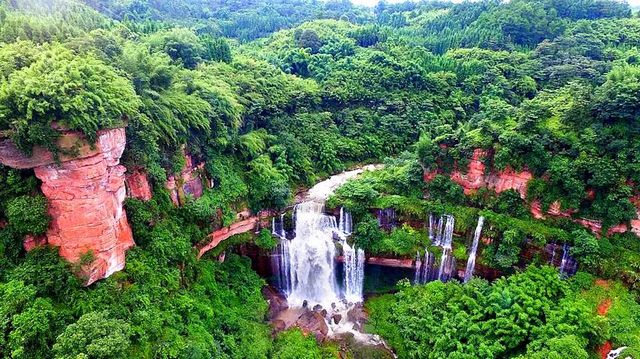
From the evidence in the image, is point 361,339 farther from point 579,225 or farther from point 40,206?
point 40,206

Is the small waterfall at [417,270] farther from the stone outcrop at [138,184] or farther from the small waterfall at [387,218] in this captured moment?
the stone outcrop at [138,184]

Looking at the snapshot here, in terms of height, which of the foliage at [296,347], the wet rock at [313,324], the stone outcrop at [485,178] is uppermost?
the stone outcrop at [485,178]

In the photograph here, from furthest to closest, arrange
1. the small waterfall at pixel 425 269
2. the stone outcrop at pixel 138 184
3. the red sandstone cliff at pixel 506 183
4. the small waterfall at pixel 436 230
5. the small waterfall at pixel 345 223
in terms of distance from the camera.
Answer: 1. the small waterfall at pixel 345 223
2. the small waterfall at pixel 436 230
3. the small waterfall at pixel 425 269
4. the red sandstone cliff at pixel 506 183
5. the stone outcrop at pixel 138 184

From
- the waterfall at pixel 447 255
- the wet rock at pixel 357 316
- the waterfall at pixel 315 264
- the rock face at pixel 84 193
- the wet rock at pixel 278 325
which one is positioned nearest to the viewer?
the rock face at pixel 84 193

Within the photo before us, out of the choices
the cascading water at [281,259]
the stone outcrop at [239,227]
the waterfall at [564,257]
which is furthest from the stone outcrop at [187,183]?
the waterfall at [564,257]

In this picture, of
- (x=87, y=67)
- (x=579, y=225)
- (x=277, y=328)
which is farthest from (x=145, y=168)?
(x=579, y=225)

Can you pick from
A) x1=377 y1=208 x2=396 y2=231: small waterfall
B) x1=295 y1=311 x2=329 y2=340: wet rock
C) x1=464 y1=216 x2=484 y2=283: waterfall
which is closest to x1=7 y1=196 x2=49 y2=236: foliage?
x1=295 y1=311 x2=329 y2=340: wet rock

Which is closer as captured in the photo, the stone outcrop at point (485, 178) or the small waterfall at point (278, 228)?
the stone outcrop at point (485, 178)

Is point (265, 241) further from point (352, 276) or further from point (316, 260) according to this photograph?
point (352, 276)

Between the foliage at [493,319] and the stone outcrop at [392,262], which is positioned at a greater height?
the foliage at [493,319]
